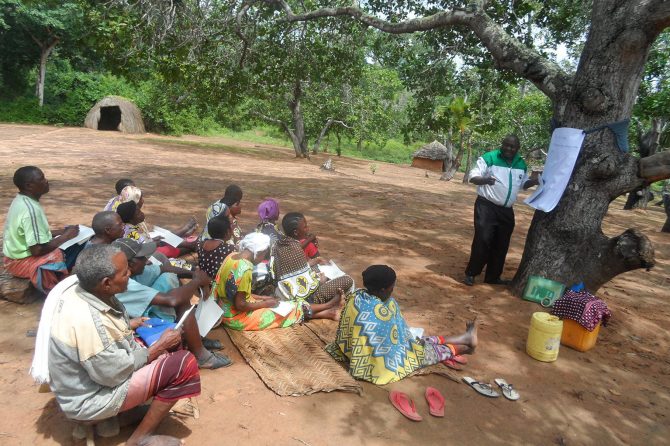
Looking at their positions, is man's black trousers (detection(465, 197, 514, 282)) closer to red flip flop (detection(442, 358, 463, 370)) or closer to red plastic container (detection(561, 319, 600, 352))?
red plastic container (detection(561, 319, 600, 352))

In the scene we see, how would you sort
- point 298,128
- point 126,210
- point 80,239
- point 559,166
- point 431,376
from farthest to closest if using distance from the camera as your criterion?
point 298,128, point 559,166, point 126,210, point 80,239, point 431,376

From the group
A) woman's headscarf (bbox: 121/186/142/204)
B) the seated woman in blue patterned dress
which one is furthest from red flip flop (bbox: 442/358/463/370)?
woman's headscarf (bbox: 121/186/142/204)

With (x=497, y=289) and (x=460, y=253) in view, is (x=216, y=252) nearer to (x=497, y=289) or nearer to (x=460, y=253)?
(x=497, y=289)

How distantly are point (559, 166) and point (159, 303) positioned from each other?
3.96m

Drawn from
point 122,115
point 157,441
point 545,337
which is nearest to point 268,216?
point 157,441

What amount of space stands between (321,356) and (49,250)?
2.43 meters

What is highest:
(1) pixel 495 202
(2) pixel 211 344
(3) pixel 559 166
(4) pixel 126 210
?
(3) pixel 559 166

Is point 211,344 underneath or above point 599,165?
underneath

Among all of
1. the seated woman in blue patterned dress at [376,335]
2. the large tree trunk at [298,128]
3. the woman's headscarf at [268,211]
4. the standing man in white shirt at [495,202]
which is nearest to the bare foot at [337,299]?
the seated woman in blue patterned dress at [376,335]

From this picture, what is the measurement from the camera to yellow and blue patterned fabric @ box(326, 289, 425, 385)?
3209mm

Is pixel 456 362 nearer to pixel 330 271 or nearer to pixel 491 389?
pixel 491 389

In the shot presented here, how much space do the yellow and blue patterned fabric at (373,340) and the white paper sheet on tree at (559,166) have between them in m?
2.33

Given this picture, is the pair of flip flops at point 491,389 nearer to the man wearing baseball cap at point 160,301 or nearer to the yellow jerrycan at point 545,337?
the yellow jerrycan at point 545,337

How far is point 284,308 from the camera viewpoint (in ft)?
12.8
